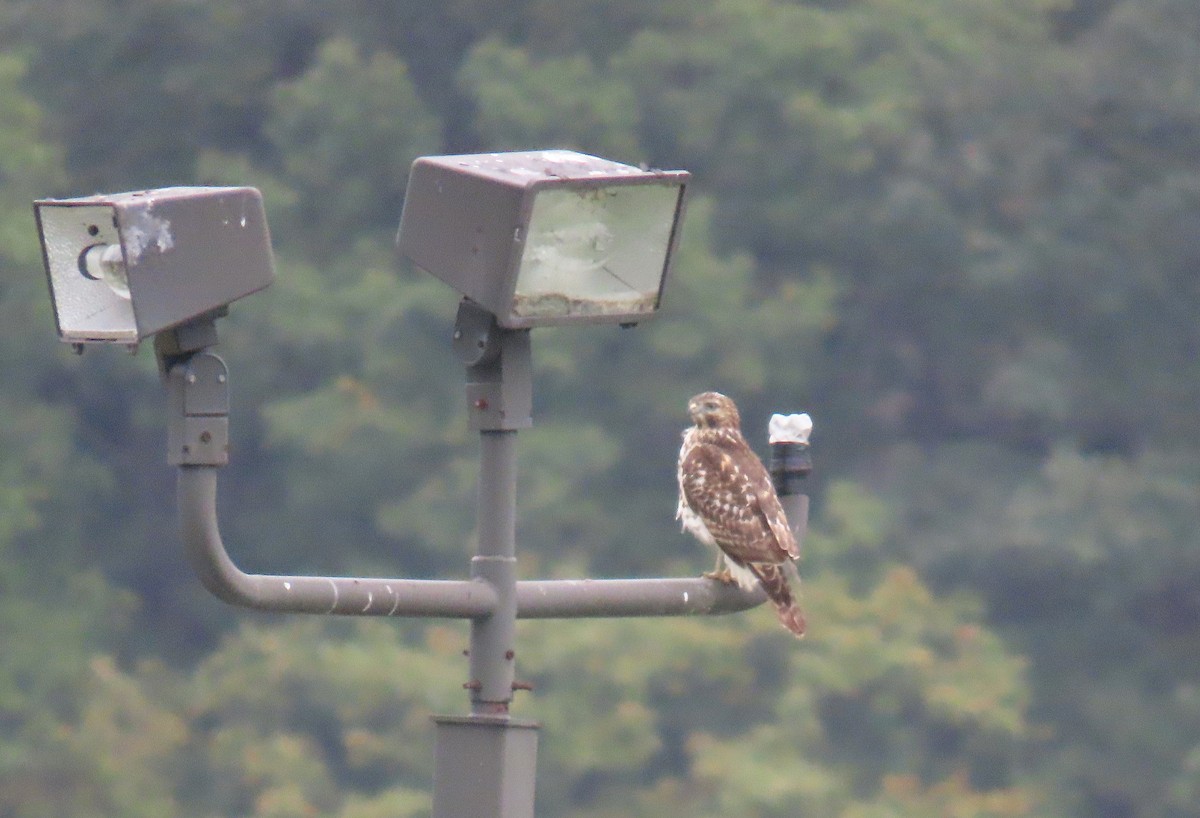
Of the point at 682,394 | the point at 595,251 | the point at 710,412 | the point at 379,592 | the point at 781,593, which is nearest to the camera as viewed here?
the point at 379,592

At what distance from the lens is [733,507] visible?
6.61 metres

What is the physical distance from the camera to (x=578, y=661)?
65.2 ft

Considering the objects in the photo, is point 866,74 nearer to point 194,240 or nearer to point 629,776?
point 629,776

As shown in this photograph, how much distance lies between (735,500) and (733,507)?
2cm

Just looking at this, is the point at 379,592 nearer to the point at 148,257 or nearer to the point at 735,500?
the point at 148,257

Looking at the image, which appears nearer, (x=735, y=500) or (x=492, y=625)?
(x=492, y=625)

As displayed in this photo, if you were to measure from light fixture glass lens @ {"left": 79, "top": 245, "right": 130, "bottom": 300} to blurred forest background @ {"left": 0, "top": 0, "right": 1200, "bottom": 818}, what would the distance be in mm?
16987

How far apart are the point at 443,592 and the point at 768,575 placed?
2638 millimetres

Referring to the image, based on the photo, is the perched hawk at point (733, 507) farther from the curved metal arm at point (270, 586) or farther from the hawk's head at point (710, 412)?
the curved metal arm at point (270, 586)

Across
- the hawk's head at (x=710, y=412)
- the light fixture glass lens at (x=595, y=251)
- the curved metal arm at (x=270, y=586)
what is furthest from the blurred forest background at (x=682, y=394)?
the curved metal arm at (x=270, y=586)

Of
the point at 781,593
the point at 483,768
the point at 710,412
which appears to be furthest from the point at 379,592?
the point at 710,412

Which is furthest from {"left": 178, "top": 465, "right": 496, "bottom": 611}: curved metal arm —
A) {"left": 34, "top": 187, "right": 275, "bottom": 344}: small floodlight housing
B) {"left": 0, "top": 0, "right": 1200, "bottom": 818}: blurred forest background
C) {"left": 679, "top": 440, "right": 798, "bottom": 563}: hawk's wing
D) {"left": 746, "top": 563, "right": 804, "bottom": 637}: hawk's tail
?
{"left": 0, "top": 0, "right": 1200, "bottom": 818}: blurred forest background

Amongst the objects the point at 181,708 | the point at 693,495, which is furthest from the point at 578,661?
the point at 693,495

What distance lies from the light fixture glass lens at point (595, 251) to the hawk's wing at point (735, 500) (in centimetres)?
205
